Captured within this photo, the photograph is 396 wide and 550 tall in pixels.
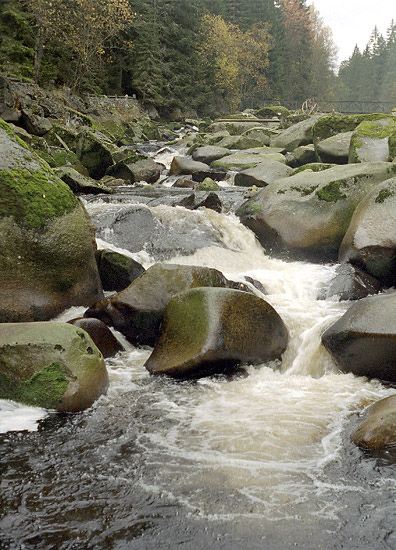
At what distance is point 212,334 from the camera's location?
18.2 ft

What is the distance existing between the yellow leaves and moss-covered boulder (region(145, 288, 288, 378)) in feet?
160

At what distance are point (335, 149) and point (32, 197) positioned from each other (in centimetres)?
1047

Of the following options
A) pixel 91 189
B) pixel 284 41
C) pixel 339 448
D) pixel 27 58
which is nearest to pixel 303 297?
pixel 339 448

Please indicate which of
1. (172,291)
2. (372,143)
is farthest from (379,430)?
(372,143)

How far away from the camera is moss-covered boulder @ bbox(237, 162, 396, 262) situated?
948 centimetres

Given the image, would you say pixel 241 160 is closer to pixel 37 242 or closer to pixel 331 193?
pixel 331 193

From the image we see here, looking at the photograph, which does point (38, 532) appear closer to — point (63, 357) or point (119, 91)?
point (63, 357)

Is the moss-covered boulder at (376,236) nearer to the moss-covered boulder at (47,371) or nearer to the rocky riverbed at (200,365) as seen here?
the rocky riverbed at (200,365)

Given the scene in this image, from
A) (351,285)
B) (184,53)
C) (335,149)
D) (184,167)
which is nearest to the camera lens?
(351,285)

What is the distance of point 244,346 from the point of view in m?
5.73

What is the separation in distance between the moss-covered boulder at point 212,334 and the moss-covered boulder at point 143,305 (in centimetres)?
37

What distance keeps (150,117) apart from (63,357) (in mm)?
40719

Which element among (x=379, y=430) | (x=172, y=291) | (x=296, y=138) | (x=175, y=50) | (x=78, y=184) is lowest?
(x=379, y=430)

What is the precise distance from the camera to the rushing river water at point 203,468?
3.03 metres
